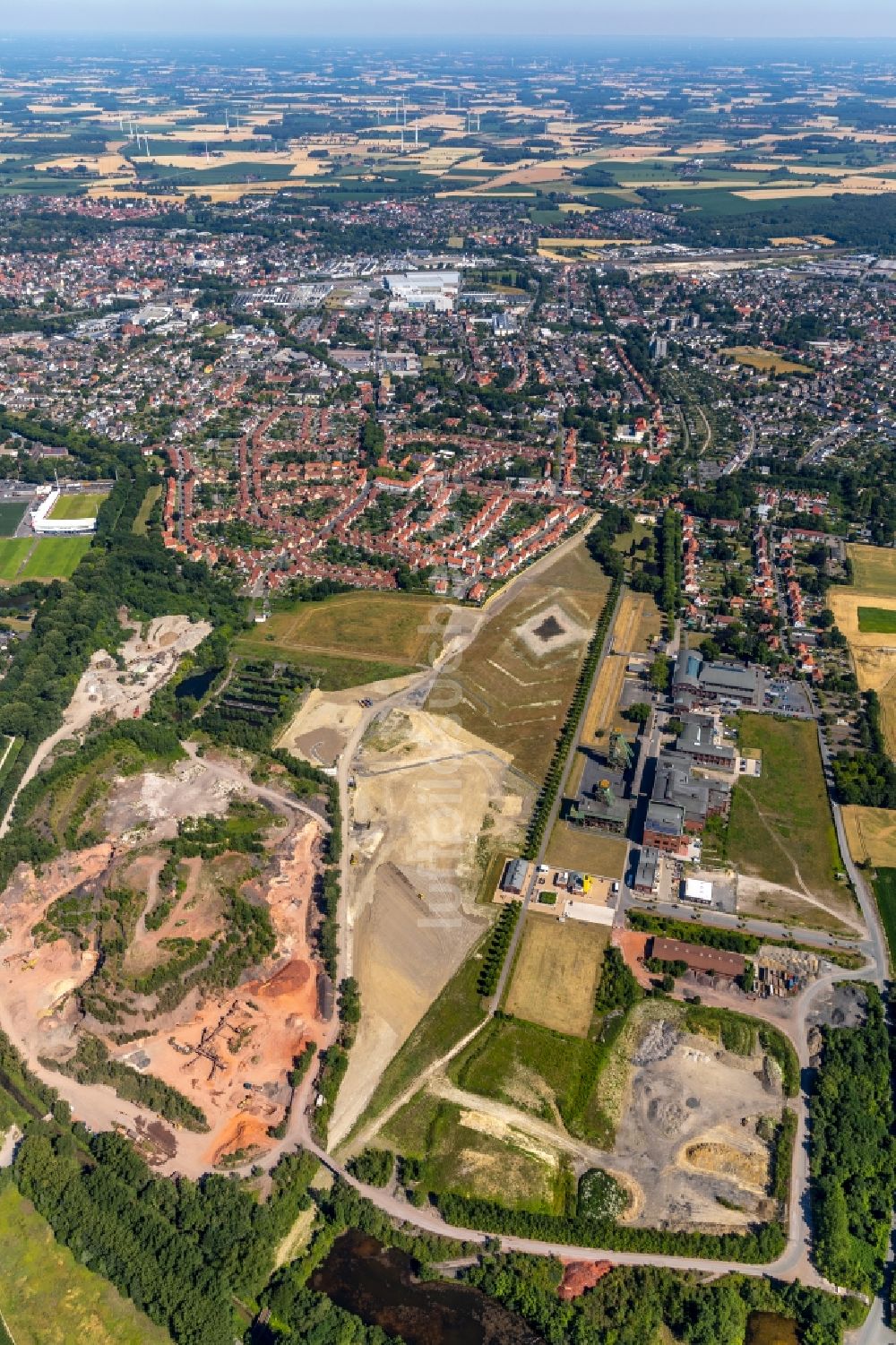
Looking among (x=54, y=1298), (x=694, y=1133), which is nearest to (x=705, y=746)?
(x=694, y=1133)

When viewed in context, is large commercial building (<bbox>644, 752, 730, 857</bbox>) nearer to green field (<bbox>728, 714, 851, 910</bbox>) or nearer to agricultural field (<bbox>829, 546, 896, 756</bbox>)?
green field (<bbox>728, 714, 851, 910</bbox>)

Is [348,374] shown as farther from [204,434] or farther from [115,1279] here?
[115,1279]

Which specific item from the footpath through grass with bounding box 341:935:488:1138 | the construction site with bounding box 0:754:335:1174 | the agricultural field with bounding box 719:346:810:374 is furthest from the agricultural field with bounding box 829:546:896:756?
the agricultural field with bounding box 719:346:810:374

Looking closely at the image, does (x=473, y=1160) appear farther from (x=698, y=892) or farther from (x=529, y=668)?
(x=529, y=668)

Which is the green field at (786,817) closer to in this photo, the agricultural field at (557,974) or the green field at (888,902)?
the green field at (888,902)

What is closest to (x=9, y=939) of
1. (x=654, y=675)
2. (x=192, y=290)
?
(x=654, y=675)
